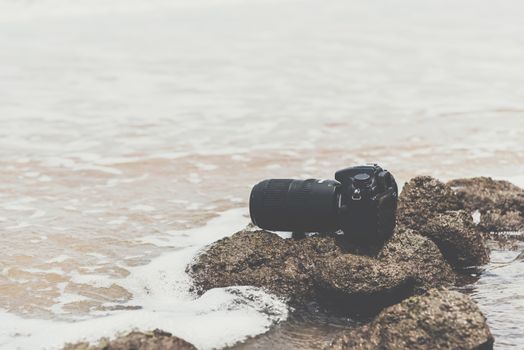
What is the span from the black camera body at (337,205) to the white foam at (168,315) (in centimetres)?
52

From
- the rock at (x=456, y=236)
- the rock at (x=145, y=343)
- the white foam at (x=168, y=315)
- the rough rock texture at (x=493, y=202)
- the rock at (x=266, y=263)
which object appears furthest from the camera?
the rough rock texture at (x=493, y=202)

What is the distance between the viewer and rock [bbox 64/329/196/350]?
3.81m

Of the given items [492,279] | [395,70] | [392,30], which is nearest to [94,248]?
[492,279]

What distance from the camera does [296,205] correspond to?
4.98m


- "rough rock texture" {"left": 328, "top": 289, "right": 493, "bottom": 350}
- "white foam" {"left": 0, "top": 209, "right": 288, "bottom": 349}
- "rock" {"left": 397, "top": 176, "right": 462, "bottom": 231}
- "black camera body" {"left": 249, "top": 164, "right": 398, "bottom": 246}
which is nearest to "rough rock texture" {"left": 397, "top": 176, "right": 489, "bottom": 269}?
"rock" {"left": 397, "top": 176, "right": 462, "bottom": 231}

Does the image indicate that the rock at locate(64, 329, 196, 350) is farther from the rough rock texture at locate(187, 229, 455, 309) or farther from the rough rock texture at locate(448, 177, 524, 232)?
the rough rock texture at locate(448, 177, 524, 232)

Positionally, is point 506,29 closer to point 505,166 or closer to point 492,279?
point 505,166

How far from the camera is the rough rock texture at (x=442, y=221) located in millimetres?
5445

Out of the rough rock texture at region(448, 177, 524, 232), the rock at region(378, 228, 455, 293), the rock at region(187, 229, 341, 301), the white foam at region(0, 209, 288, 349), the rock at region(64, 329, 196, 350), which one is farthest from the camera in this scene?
the rough rock texture at region(448, 177, 524, 232)

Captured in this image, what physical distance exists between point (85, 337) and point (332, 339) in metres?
1.37

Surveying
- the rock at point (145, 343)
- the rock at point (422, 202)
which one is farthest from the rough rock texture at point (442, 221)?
the rock at point (145, 343)

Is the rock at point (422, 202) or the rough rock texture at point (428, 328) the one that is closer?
the rough rock texture at point (428, 328)

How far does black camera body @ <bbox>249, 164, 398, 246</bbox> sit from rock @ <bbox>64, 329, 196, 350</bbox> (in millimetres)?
1364

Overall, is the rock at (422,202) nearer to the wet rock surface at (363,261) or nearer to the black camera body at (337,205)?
the wet rock surface at (363,261)
